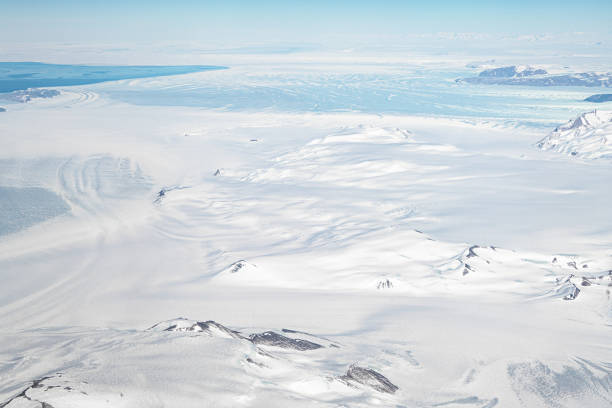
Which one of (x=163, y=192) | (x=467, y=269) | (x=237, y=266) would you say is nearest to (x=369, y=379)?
(x=467, y=269)

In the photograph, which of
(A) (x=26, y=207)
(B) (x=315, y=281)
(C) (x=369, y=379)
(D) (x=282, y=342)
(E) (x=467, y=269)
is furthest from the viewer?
(A) (x=26, y=207)

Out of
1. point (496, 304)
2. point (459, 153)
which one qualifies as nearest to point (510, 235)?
point (496, 304)

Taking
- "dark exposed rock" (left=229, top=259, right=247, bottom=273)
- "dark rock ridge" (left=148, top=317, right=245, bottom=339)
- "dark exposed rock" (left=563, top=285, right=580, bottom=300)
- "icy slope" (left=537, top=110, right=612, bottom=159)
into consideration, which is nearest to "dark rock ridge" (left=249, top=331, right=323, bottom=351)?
"dark rock ridge" (left=148, top=317, right=245, bottom=339)

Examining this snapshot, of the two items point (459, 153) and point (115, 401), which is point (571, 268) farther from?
point (459, 153)

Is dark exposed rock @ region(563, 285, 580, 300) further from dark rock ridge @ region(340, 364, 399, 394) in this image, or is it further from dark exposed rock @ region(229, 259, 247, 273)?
dark exposed rock @ region(229, 259, 247, 273)

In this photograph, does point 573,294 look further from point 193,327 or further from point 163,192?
point 163,192

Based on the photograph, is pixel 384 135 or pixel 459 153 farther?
pixel 384 135
